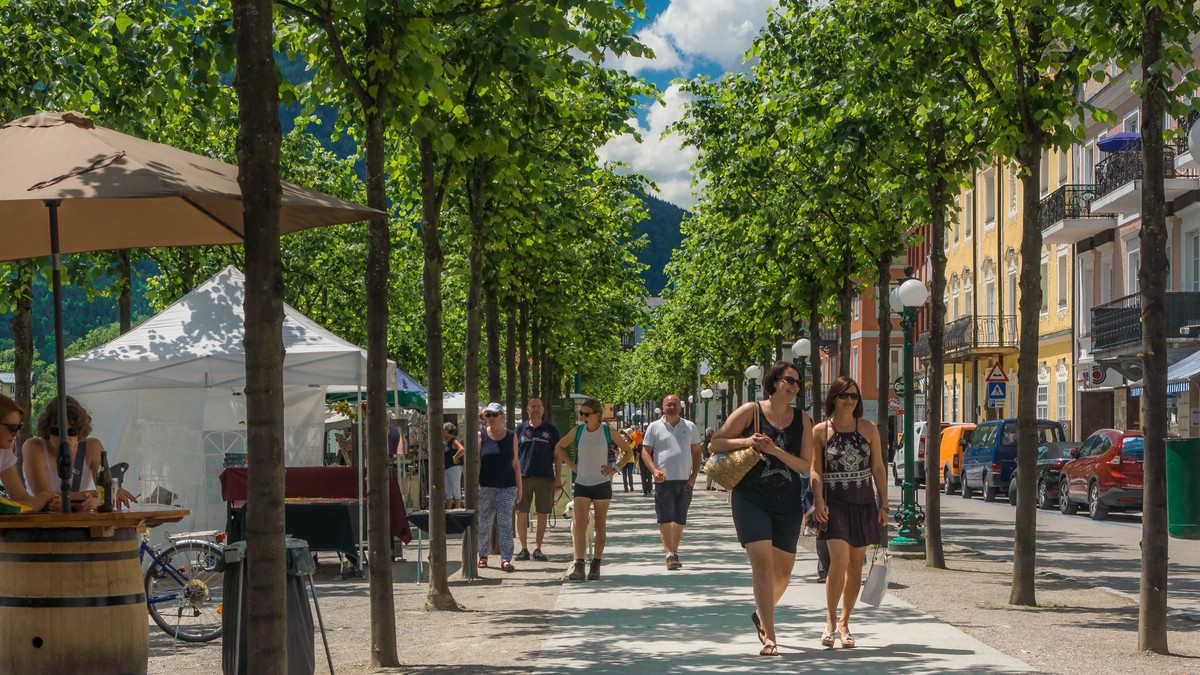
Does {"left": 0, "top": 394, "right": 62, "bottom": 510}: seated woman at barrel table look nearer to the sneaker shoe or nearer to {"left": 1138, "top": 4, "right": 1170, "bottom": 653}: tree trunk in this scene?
{"left": 1138, "top": 4, "right": 1170, "bottom": 653}: tree trunk

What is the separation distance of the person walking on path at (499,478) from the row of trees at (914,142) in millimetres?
4435

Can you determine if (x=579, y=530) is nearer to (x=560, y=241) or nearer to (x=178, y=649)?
(x=178, y=649)

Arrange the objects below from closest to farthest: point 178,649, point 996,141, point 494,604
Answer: point 178,649 < point 996,141 < point 494,604

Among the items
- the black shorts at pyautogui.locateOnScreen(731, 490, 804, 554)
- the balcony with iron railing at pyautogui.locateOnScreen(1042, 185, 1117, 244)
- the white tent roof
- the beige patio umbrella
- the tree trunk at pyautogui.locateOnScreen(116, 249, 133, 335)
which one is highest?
the balcony with iron railing at pyautogui.locateOnScreen(1042, 185, 1117, 244)

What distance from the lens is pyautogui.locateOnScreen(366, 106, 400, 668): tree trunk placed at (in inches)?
401

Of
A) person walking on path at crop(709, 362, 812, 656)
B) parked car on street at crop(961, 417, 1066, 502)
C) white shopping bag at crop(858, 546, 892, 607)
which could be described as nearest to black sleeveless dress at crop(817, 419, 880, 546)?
person walking on path at crop(709, 362, 812, 656)

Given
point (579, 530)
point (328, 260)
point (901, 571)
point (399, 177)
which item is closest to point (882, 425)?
point (901, 571)

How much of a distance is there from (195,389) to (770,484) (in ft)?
33.1

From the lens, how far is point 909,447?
20250mm

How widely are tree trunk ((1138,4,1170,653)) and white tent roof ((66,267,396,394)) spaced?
8183 mm

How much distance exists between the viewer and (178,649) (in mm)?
11773

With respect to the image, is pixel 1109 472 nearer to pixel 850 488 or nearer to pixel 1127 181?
pixel 1127 181

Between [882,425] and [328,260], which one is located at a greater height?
[328,260]

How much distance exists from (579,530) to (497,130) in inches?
198
